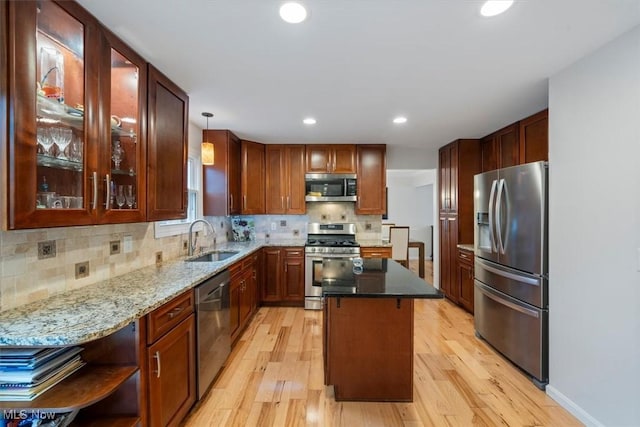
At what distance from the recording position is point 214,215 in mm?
3742

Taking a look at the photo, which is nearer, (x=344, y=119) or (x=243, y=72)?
(x=243, y=72)

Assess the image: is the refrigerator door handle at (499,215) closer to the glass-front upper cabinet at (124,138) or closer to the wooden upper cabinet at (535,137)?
the wooden upper cabinet at (535,137)

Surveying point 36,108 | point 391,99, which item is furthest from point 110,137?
point 391,99

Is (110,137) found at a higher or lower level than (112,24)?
lower

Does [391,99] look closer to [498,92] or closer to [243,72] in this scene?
[498,92]

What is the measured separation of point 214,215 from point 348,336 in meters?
2.43

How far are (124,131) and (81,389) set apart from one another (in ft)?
4.60

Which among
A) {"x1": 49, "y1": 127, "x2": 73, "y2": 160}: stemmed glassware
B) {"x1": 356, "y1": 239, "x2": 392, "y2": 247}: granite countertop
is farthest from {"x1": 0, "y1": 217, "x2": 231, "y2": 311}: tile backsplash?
{"x1": 356, "y1": 239, "x2": 392, "y2": 247}: granite countertop

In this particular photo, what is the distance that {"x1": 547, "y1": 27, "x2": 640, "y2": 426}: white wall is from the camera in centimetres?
167

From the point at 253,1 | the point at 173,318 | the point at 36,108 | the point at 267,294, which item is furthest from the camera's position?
the point at 267,294

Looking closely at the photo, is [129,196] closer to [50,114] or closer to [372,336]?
[50,114]

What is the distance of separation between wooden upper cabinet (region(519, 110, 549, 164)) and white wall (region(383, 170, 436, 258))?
17.3ft

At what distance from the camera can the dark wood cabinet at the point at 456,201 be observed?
160 inches

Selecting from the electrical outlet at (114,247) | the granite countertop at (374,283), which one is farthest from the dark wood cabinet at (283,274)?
the electrical outlet at (114,247)
